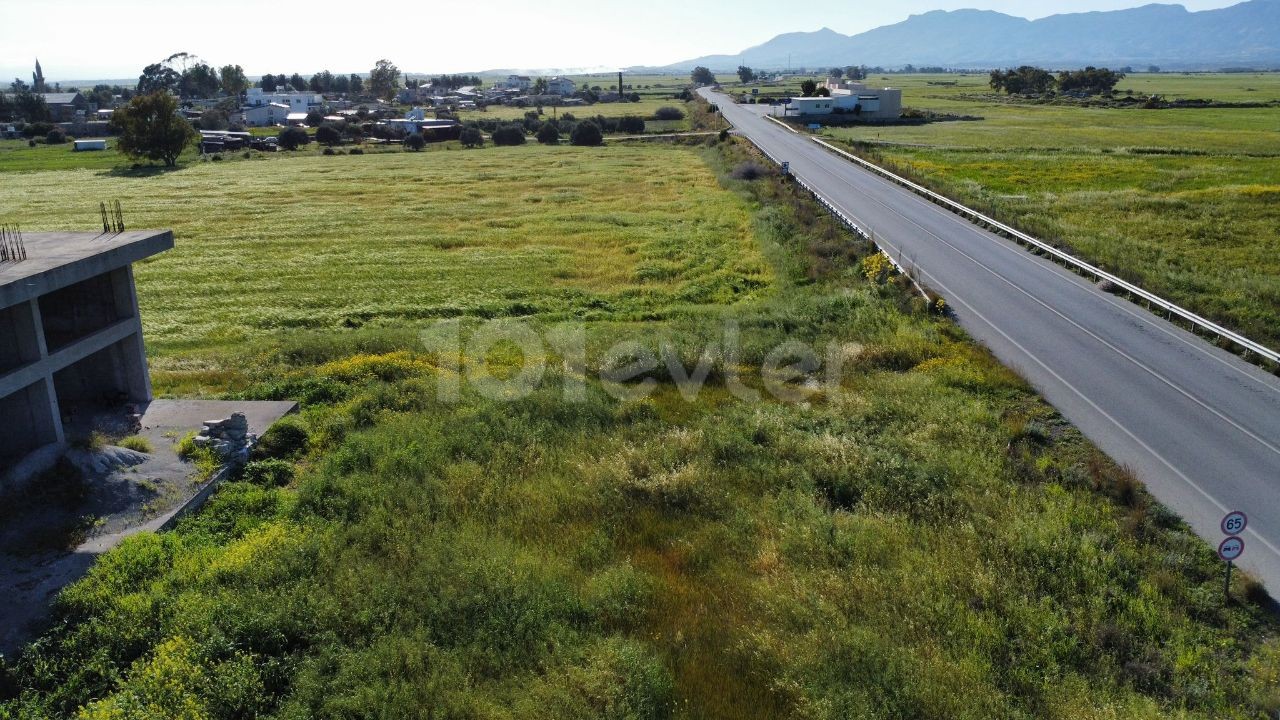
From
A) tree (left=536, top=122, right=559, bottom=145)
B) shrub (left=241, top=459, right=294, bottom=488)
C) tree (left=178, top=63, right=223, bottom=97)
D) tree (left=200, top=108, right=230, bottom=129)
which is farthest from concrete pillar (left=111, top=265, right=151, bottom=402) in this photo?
tree (left=178, top=63, right=223, bottom=97)

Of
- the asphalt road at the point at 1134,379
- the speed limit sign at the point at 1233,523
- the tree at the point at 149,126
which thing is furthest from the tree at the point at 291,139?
the speed limit sign at the point at 1233,523

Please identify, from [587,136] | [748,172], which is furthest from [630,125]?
[748,172]

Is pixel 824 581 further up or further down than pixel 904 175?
further down

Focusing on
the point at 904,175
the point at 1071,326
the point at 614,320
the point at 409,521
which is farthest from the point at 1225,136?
the point at 409,521

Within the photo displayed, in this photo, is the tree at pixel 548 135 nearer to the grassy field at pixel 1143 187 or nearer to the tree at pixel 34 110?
the grassy field at pixel 1143 187

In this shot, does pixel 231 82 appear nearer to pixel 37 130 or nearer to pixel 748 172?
pixel 37 130

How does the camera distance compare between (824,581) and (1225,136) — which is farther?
(1225,136)

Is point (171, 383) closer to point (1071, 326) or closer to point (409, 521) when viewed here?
point (409, 521)
